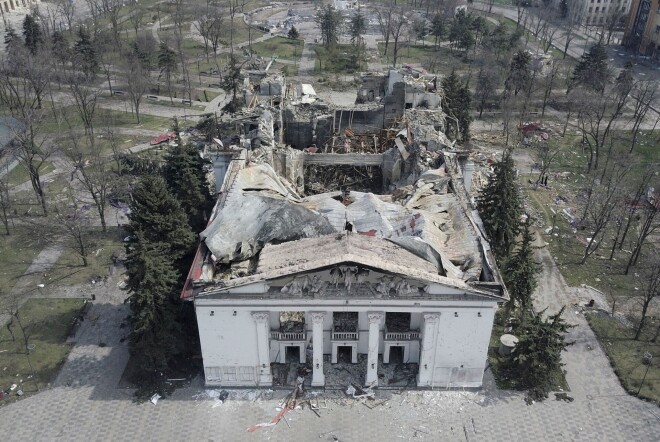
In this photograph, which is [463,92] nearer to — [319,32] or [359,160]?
[359,160]

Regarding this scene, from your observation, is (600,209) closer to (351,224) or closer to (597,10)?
(351,224)

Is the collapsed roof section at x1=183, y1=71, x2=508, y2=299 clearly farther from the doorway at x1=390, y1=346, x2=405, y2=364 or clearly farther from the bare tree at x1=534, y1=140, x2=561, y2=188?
the bare tree at x1=534, y1=140, x2=561, y2=188

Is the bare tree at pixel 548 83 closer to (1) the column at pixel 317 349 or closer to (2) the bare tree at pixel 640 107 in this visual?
(2) the bare tree at pixel 640 107

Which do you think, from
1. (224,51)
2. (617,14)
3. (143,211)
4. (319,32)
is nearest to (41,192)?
(143,211)

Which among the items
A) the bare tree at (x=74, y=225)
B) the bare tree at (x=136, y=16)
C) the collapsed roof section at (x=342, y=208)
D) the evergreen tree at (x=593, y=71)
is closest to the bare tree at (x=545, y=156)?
the collapsed roof section at (x=342, y=208)

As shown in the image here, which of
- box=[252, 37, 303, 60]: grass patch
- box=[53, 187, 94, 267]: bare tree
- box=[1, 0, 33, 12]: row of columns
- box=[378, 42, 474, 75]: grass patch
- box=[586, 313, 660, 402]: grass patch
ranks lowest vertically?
box=[586, 313, 660, 402]: grass patch

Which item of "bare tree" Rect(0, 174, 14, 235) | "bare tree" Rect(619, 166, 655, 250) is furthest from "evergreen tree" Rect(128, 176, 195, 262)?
"bare tree" Rect(619, 166, 655, 250)
